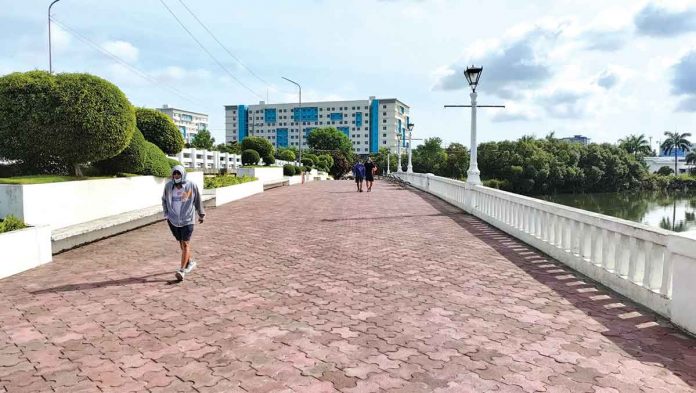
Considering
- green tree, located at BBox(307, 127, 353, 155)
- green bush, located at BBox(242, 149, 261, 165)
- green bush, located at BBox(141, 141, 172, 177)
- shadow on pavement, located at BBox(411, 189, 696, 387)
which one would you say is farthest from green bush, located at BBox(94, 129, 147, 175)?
green tree, located at BBox(307, 127, 353, 155)

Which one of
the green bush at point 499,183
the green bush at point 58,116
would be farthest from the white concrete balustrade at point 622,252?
the green bush at point 499,183

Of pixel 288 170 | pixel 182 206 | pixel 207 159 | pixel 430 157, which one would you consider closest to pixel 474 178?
pixel 182 206

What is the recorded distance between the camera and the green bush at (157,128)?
48.9 feet

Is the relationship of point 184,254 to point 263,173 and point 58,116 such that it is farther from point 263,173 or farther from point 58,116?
point 263,173

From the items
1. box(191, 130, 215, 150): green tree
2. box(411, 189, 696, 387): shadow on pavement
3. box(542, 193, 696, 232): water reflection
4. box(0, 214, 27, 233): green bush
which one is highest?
box(191, 130, 215, 150): green tree

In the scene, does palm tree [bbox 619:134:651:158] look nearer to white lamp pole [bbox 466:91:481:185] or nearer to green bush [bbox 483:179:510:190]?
green bush [bbox 483:179:510:190]

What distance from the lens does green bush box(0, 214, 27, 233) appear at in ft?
22.3

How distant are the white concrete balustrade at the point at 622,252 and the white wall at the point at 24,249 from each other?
24.6 feet

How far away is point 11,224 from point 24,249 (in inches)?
20.3

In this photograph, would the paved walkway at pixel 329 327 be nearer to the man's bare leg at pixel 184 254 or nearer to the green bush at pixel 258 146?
the man's bare leg at pixel 184 254

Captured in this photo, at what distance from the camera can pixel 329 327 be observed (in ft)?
14.6

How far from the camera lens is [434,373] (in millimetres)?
3512

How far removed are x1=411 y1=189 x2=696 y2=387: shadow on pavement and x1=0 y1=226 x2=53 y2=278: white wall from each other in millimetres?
6858

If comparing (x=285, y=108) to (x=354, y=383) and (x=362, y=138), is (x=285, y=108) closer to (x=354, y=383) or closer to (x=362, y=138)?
(x=362, y=138)
